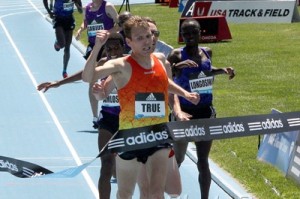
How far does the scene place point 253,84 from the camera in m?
20.4

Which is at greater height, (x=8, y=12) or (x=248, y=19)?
(x=248, y=19)

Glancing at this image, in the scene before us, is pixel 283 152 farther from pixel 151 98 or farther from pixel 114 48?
pixel 151 98

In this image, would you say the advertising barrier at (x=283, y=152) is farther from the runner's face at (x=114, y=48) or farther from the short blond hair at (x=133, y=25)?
the short blond hair at (x=133, y=25)

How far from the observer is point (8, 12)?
41.6 meters

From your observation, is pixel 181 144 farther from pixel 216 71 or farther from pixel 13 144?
pixel 13 144

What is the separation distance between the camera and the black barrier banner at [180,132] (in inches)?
322

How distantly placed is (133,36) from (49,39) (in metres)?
22.2

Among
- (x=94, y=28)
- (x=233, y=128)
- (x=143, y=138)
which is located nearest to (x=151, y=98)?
(x=143, y=138)

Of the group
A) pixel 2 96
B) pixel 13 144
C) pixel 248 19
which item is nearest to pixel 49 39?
pixel 248 19

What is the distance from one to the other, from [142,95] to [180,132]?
688 millimetres

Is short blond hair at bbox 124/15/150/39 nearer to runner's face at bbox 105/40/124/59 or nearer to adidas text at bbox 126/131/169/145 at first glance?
adidas text at bbox 126/131/169/145

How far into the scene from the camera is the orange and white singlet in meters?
8.02

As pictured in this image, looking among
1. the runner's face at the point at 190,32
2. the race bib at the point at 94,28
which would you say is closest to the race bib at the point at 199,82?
the runner's face at the point at 190,32

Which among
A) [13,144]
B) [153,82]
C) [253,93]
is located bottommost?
[253,93]
